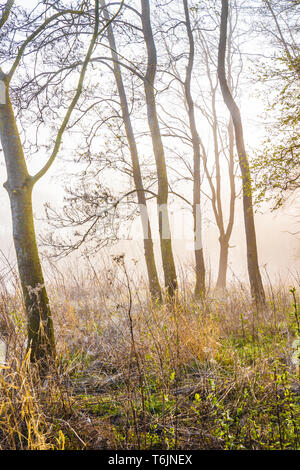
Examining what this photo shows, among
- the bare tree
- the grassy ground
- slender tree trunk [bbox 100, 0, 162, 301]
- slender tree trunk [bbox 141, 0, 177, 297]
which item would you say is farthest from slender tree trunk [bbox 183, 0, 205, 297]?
the bare tree

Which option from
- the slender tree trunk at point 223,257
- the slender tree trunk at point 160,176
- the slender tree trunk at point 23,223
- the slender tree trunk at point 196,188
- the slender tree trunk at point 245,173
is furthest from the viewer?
the slender tree trunk at point 223,257

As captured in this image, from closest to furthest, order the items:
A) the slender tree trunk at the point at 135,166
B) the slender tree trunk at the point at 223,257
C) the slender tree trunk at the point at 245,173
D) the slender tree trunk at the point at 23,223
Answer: the slender tree trunk at the point at 23,223, the slender tree trunk at the point at 245,173, the slender tree trunk at the point at 135,166, the slender tree trunk at the point at 223,257

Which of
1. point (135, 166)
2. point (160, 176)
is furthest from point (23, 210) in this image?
point (135, 166)

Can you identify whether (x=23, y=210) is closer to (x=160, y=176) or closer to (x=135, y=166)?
(x=160, y=176)

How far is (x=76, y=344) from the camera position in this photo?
3.83 meters

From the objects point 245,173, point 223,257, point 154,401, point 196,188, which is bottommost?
point 154,401

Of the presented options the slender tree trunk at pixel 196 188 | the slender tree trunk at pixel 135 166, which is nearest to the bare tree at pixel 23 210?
the slender tree trunk at pixel 135 166

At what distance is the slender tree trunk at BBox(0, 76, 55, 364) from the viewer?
2.92 m

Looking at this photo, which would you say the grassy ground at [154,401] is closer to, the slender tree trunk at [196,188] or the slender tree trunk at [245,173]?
the slender tree trunk at [245,173]

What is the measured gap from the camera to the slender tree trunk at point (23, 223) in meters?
2.92

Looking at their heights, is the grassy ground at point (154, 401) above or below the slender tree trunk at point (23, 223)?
below

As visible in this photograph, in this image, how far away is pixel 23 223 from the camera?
2.96 metres

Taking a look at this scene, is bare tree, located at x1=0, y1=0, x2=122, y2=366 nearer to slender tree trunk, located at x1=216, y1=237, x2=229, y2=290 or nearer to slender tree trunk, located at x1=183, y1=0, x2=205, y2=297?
slender tree trunk, located at x1=183, y1=0, x2=205, y2=297
